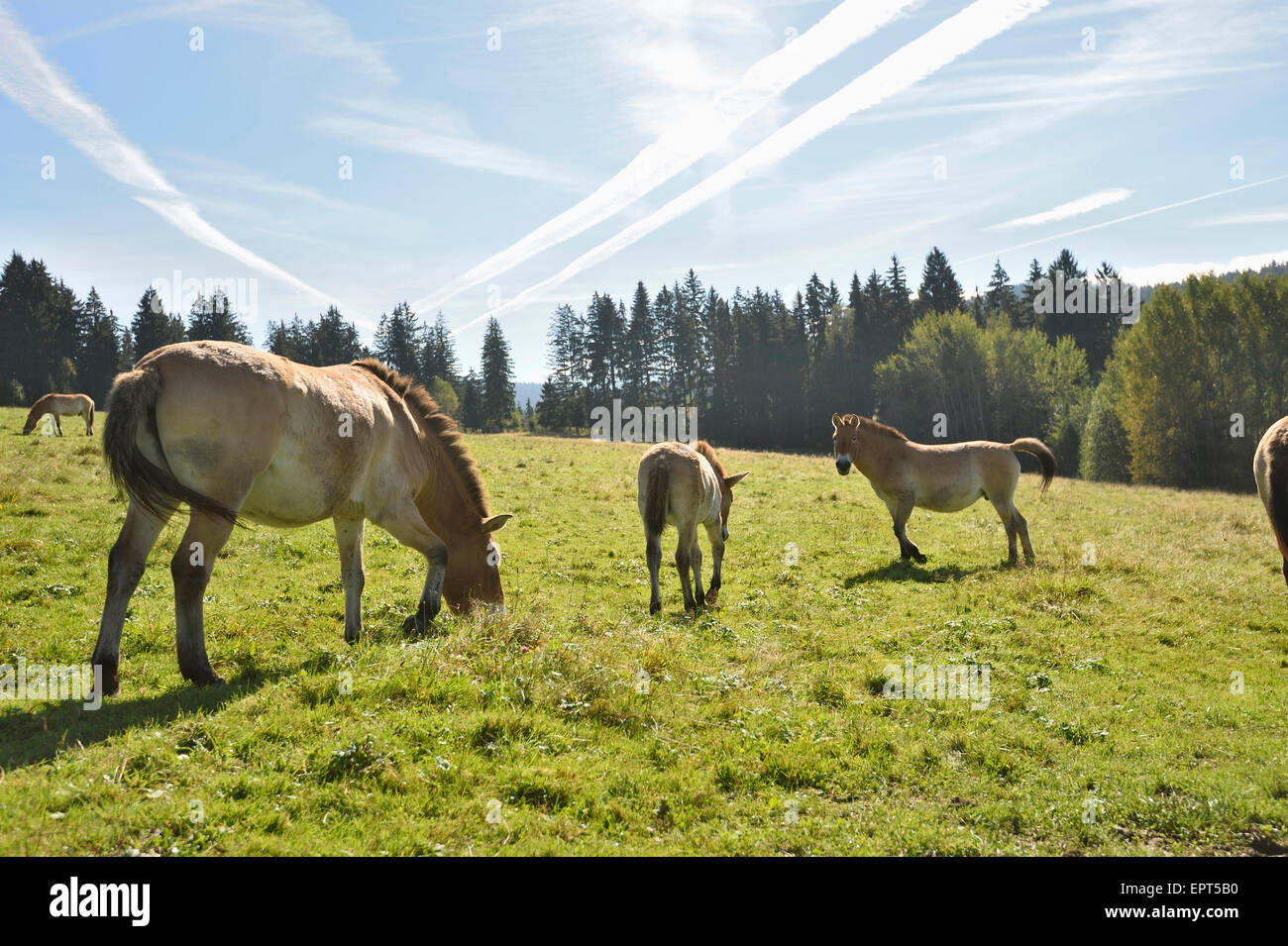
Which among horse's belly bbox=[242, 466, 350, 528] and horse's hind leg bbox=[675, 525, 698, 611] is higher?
horse's belly bbox=[242, 466, 350, 528]

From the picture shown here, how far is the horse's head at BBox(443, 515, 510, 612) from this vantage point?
9039mm

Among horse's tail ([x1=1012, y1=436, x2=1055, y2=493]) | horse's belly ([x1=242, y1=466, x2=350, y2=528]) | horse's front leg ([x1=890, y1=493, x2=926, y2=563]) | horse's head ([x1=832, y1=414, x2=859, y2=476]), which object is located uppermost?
horse's head ([x1=832, y1=414, x2=859, y2=476])

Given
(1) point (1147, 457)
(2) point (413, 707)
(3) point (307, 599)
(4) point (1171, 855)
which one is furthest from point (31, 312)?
(1) point (1147, 457)

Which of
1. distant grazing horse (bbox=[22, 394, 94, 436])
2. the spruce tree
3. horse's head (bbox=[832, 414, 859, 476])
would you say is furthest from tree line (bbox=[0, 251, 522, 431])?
horse's head (bbox=[832, 414, 859, 476])

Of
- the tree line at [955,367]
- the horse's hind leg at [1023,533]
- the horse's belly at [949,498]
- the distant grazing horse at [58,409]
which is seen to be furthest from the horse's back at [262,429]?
the tree line at [955,367]

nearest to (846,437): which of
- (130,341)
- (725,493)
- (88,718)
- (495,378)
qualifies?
(725,493)

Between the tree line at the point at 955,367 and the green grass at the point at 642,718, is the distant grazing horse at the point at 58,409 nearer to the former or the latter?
the green grass at the point at 642,718

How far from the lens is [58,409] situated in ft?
89.8

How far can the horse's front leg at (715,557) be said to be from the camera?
38.1 feet

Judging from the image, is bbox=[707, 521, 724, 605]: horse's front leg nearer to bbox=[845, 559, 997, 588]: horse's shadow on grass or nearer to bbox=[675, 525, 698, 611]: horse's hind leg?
bbox=[675, 525, 698, 611]: horse's hind leg

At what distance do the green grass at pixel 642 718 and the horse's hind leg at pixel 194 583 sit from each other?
19cm

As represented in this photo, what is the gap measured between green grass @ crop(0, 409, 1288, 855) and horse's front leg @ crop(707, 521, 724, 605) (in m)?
0.31
